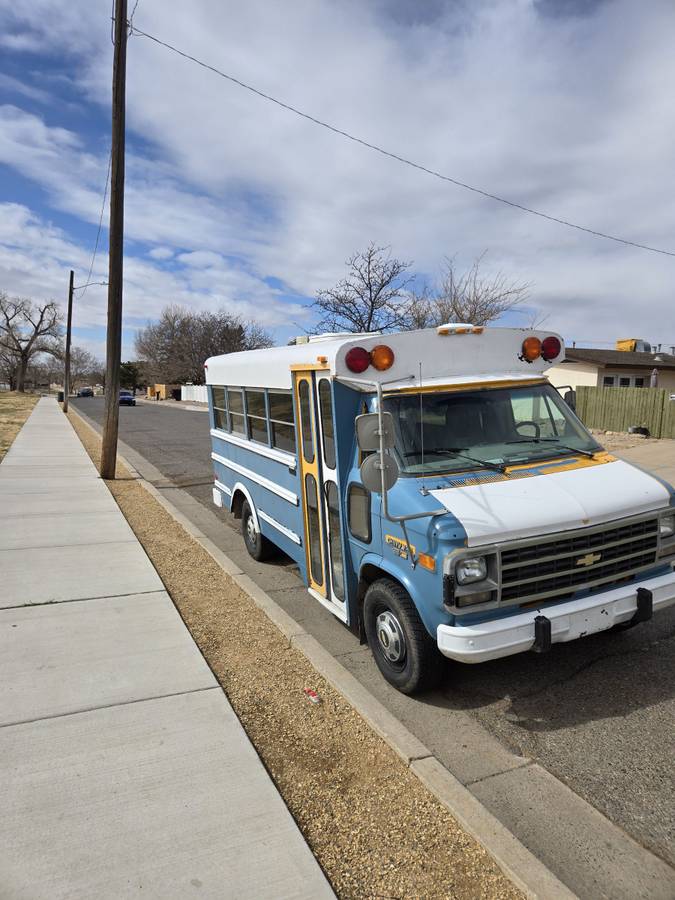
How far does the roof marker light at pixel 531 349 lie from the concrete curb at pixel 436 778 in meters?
2.77

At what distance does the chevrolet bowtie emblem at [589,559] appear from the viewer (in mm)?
3531

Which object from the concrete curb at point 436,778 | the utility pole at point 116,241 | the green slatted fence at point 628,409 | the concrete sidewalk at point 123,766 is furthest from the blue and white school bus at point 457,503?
the green slatted fence at point 628,409

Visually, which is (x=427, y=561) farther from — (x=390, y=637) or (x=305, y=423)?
(x=305, y=423)

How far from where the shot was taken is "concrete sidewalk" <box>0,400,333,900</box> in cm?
238

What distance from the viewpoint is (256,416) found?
6.22 metres

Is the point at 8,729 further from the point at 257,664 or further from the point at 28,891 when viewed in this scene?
the point at 257,664

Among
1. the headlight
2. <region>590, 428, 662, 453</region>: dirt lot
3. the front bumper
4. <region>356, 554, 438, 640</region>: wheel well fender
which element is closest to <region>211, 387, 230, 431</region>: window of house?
<region>356, 554, 438, 640</region>: wheel well fender

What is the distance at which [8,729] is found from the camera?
3320 millimetres

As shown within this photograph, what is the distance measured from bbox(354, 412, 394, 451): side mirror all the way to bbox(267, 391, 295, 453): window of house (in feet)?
5.35

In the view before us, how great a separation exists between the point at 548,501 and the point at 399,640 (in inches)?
51.2

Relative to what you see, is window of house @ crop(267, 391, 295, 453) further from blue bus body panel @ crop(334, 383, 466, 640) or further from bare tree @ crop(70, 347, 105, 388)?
bare tree @ crop(70, 347, 105, 388)

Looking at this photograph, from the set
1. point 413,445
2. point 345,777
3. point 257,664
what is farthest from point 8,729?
point 413,445

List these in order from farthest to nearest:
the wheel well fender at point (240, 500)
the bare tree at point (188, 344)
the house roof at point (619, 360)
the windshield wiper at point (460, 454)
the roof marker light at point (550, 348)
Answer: the bare tree at point (188, 344), the house roof at point (619, 360), the wheel well fender at point (240, 500), the roof marker light at point (550, 348), the windshield wiper at point (460, 454)

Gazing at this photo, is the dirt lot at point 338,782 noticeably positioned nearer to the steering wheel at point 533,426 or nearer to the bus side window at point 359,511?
the bus side window at point 359,511
